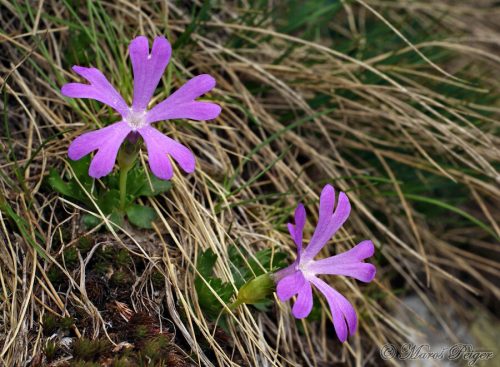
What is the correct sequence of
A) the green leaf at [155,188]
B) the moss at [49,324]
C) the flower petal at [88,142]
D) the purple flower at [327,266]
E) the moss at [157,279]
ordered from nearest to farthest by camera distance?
the flower petal at [88,142], the purple flower at [327,266], the moss at [49,324], the moss at [157,279], the green leaf at [155,188]

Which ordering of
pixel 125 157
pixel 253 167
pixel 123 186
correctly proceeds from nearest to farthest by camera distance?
1. pixel 125 157
2. pixel 123 186
3. pixel 253 167

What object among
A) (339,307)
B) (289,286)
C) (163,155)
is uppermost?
(163,155)

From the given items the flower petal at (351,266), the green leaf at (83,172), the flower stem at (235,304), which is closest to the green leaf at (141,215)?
the green leaf at (83,172)

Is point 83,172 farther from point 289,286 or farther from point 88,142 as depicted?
point 289,286

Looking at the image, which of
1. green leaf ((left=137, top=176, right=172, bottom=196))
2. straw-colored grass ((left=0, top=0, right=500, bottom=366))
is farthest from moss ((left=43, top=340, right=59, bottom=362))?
green leaf ((left=137, top=176, right=172, bottom=196))

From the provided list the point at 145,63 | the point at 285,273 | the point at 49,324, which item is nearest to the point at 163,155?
the point at 145,63

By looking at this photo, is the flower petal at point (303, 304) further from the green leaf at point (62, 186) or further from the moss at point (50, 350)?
the green leaf at point (62, 186)
